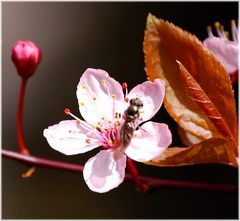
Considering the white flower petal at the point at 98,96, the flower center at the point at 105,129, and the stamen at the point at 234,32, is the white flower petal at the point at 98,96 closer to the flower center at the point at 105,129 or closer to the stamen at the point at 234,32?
the flower center at the point at 105,129

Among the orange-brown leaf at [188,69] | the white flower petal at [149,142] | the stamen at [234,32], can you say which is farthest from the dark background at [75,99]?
the white flower petal at [149,142]

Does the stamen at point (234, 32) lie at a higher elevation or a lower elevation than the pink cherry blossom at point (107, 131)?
higher

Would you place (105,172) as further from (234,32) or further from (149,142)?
(234,32)

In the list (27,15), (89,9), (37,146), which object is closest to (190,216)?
(37,146)

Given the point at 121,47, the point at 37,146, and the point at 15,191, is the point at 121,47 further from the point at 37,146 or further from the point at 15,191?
the point at 15,191

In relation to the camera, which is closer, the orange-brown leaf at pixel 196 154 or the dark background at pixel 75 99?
the orange-brown leaf at pixel 196 154

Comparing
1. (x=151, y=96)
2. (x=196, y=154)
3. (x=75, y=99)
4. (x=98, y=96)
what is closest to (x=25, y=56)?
(x=98, y=96)
